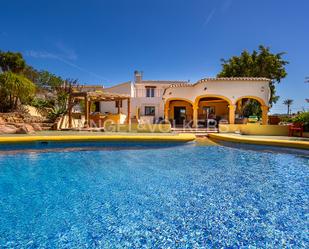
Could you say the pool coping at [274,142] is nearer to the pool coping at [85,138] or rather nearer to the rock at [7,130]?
the pool coping at [85,138]

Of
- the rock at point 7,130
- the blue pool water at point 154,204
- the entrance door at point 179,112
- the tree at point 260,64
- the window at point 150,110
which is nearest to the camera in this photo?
the blue pool water at point 154,204

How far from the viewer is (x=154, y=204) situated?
4.46 metres

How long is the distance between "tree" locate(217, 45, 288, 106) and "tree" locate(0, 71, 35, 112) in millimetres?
25256

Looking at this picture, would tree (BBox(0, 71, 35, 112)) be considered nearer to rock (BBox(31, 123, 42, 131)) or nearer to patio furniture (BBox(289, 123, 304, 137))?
rock (BBox(31, 123, 42, 131))

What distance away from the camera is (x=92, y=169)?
24.0 ft

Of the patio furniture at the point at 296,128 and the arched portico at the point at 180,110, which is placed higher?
the arched portico at the point at 180,110

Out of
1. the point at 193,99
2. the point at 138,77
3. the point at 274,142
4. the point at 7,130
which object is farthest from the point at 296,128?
the point at 138,77

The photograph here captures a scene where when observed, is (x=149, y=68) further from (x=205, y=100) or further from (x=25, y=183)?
(x=25, y=183)

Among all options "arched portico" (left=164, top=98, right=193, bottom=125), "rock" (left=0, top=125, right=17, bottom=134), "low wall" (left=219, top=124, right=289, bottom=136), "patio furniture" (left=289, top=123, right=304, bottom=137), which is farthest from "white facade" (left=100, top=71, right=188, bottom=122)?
"patio furniture" (left=289, top=123, right=304, bottom=137)

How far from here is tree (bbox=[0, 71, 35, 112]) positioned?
1762 cm

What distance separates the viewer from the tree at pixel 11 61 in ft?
90.5

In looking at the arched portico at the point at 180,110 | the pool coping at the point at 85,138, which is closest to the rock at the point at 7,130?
the pool coping at the point at 85,138

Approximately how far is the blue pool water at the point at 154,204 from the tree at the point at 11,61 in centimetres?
2568

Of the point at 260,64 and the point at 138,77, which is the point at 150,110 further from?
the point at 260,64
